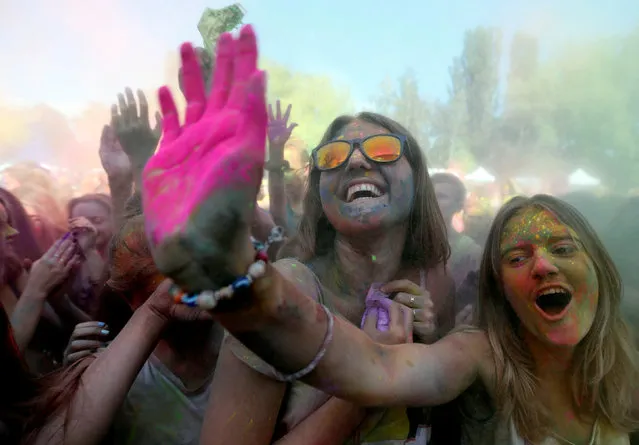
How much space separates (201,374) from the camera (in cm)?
169

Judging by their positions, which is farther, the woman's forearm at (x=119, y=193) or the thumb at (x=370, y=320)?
the woman's forearm at (x=119, y=193)

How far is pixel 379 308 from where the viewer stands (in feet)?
4.52

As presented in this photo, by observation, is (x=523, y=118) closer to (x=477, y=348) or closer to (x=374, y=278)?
(x=374, y=278)

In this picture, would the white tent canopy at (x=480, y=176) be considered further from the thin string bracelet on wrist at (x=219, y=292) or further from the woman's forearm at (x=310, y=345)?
the thin string bracelet on wrist at (x=219, y=292)

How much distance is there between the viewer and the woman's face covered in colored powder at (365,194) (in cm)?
159

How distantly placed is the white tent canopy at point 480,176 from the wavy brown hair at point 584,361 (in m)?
1.35

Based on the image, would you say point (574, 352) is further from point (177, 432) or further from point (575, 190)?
point (575, 190)

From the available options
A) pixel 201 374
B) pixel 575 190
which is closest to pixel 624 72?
pixel 575 190

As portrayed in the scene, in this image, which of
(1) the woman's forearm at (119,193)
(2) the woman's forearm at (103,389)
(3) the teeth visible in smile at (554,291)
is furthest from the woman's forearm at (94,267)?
(3) the teeth visible in smile at (554,291)

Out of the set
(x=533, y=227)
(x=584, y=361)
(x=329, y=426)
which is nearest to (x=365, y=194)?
(x=533, y=227)

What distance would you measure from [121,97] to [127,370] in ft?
5.99

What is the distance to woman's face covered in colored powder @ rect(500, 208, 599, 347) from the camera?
4.58 feet

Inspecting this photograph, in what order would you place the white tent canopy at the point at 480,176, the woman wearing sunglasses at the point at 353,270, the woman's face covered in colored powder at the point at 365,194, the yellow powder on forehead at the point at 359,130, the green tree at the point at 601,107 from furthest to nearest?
the white tent canopy at the point at 480,176
the green tree at the point at 601,107
the yellow powder on forehead at the point at 359,130
the woman's face covered in colored powder at the point at 365,194
the woman wearing sunglasses at the point at 353,270

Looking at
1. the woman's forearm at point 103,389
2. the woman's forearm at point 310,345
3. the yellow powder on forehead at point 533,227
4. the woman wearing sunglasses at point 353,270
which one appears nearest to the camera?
the woman's forearm at point 310,345
